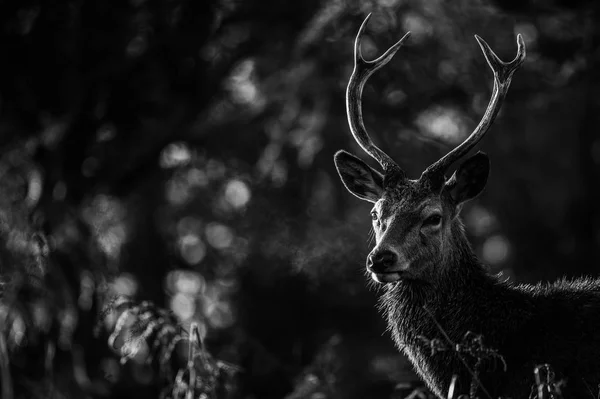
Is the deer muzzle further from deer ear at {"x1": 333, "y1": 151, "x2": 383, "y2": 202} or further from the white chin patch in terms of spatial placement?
deer ear at {"x1": 333, "y1": 151, "x2": 383, "y2": 202}

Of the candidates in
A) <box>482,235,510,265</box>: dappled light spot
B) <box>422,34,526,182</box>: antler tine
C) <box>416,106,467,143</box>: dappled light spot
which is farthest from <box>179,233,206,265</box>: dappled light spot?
<box>422,34,526,182</box>: antler tine

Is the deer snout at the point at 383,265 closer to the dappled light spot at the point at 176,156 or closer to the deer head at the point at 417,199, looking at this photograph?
the deer head at the point at 417,199

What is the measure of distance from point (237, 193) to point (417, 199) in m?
9.97

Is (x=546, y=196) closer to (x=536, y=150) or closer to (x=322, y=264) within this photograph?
(x=536, y=150)

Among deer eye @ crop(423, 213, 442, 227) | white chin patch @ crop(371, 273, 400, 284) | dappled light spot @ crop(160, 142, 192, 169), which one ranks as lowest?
dappled light spot @ crop(160, 142, 192, 169)

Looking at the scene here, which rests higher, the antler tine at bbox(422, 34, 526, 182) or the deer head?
the antler tine at bbox(422, 34, 526, 182)

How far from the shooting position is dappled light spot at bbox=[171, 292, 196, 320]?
14164 mm

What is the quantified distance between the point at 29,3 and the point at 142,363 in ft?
16.1

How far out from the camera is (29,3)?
519 inches

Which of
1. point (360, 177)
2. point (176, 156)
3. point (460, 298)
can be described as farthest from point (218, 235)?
point (460, 298)

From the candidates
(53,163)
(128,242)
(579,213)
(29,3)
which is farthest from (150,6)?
(579,213)

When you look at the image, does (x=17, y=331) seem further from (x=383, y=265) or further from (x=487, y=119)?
(x=487, y=119)

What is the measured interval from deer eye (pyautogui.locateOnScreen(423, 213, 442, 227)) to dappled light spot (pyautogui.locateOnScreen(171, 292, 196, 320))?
798 centimetres

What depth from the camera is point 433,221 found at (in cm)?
636
